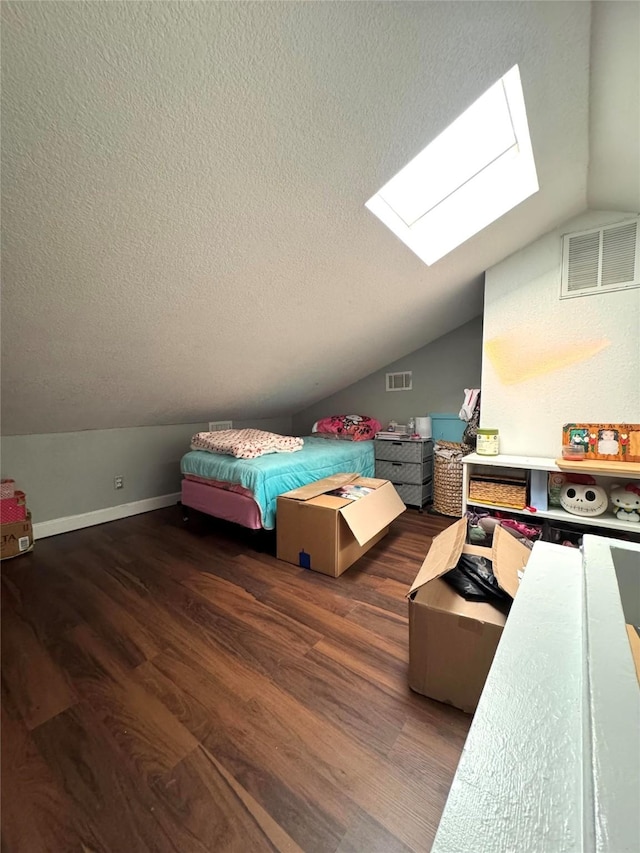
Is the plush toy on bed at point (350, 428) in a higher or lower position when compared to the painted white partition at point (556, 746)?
higher

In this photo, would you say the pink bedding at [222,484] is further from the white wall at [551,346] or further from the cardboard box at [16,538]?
the white wall at [551,346]

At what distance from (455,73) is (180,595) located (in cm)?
243

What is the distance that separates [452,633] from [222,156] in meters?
1.77

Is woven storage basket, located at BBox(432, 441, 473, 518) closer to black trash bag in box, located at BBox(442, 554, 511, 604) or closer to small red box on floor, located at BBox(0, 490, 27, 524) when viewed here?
black trash bag in box, located at BBox(442, 554, 511, 604)

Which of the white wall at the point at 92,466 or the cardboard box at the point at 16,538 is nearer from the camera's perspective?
the cardboard box at the point at 16,538

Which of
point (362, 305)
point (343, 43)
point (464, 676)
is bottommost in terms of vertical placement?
point (464, 676)

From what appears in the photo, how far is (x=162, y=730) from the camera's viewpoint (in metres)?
1.02

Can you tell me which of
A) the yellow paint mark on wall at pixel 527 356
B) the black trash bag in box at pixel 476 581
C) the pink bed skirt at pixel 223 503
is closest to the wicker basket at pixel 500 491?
the yellow paint mark on wall at pixel 527 356

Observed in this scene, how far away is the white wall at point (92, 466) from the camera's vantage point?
2.39 metres

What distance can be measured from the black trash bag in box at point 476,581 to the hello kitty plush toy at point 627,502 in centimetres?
116

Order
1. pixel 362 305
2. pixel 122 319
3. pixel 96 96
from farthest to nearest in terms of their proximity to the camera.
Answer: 1. pixel 362 305
2. pixel 122 319
3. pixel 96 96

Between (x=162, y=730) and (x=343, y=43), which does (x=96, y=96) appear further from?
(x=162, y=730)

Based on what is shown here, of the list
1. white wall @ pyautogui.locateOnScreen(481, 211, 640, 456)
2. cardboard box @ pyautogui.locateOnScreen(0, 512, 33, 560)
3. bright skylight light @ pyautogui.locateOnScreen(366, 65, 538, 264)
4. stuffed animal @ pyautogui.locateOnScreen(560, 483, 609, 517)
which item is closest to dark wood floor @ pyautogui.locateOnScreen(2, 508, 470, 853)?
cardboard box @ pyautogui.locateOnScreen(0, 512, 33, 560)

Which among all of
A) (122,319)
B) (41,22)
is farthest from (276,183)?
(122,319)
